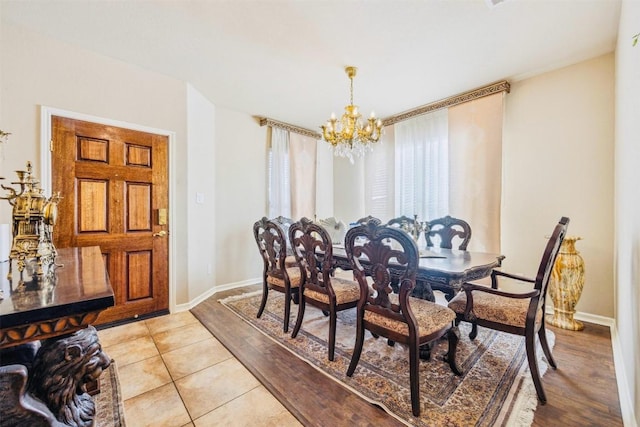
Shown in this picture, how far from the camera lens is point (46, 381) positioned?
816mm

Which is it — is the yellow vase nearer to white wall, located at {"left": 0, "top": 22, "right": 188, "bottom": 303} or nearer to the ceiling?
the ceiling

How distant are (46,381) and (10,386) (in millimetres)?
171

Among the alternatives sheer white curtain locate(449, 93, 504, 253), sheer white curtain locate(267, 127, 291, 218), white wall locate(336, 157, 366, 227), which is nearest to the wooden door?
sheer white curtain locate(267, 127, 291, 218)

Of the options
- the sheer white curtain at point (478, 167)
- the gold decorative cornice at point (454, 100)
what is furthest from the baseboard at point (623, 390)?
the gold decorative cornice at point (454, 100)

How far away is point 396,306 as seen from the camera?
1586 mm

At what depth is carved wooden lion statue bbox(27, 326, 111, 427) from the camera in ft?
2.67

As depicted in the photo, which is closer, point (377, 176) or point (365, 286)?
point (365, 286)

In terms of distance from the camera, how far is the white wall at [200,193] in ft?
10.3

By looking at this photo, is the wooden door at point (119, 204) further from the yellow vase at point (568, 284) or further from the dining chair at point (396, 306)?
the yellow vase at point (568, 284)

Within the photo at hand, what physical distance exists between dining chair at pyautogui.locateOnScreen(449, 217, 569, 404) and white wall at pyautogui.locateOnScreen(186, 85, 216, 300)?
2869 mm

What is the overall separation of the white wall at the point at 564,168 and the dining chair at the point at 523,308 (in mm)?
1440

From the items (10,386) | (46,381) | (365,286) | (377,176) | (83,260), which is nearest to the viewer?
(10,386)

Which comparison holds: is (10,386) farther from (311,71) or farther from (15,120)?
(311,71)

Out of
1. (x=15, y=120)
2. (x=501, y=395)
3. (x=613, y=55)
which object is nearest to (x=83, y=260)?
(x=15, y=120)
